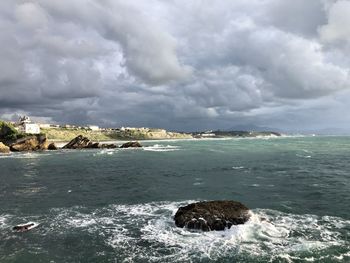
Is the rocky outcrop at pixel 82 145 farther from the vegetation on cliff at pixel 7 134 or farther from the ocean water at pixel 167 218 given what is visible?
the ocean water at pixel 167 218

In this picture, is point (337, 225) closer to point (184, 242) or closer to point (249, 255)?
point (249, 255)

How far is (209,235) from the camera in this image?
31078 millimetres

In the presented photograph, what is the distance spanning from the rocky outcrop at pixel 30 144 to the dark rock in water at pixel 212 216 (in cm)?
14097

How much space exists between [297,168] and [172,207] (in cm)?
4415

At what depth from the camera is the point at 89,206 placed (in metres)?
44.3

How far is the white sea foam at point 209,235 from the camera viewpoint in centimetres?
2714

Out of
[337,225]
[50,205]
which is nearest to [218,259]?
[337,225]

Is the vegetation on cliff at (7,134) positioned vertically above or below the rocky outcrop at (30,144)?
above

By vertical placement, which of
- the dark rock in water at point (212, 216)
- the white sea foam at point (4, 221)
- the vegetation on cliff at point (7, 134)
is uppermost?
the vegetation on cliff at point (7, 134)

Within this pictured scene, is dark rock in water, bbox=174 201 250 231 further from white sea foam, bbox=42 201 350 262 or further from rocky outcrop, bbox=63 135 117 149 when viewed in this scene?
rocky outcrop, bbox=63 135 117 149

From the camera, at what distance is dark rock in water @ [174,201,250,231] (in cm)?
3247

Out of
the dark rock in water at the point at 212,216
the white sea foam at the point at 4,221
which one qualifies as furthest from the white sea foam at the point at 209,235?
the white sea foam at the point at 4,221

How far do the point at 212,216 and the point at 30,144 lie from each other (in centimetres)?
14628

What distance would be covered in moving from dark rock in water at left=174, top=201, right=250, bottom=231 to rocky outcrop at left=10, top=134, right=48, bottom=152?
462ft
